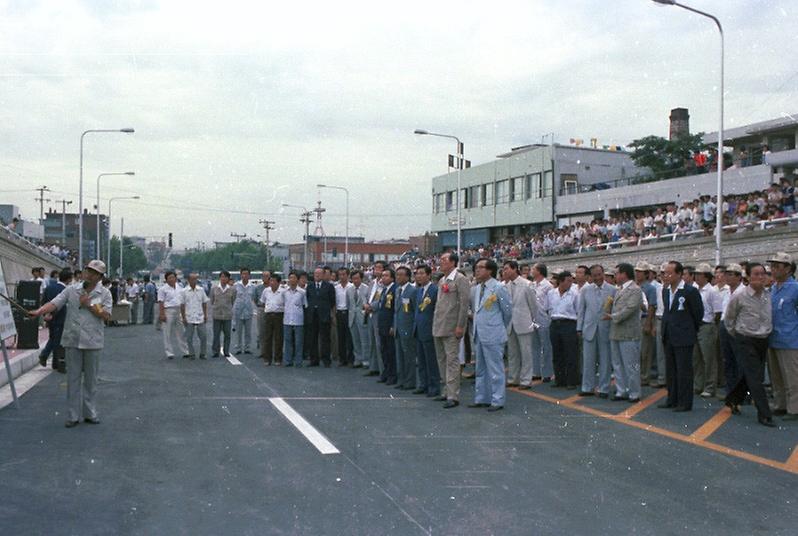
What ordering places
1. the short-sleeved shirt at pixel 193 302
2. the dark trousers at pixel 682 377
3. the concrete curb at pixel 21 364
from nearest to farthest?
the dark trousers at pixel 682 377, the concrete curb at pixel 21 364, the short-sleeved shirt at pixel 193 302

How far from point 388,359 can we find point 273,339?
3.74 metres

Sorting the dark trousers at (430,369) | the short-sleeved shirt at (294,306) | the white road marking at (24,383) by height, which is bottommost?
the white road marking at (24,383)

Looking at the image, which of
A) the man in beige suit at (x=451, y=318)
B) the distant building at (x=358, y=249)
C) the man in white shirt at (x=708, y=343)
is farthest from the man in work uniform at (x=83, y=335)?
the distant building at (x=358, y=249)

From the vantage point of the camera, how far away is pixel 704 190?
38.8m

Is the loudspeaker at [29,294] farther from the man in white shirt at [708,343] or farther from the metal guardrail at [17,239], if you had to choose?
the metal guardrail at [17,239]

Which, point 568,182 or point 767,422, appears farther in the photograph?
point 568,182

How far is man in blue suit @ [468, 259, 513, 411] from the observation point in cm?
1013

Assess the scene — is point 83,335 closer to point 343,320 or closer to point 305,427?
point 305,427

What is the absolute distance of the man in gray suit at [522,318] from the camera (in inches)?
479

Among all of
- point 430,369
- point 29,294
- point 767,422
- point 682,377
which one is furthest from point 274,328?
point 767,422

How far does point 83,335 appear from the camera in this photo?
884cm

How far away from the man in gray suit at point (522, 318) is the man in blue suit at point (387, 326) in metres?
1.95

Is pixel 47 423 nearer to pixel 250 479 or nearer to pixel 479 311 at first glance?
pixel 250 479

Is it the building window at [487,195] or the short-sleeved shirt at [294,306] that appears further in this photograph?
the building window at [487,195]
